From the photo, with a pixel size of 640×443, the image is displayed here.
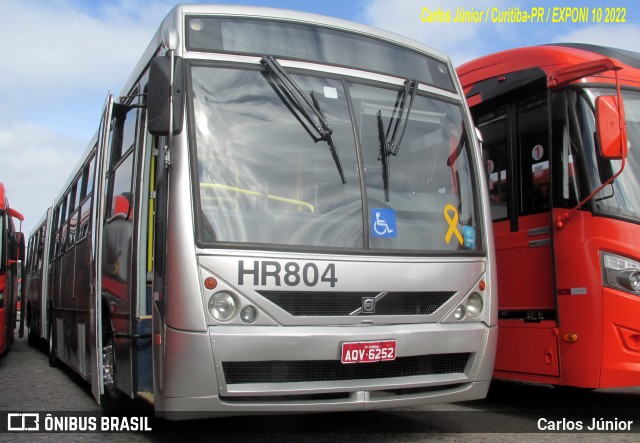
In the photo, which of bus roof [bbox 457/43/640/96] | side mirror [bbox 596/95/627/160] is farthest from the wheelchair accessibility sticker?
bus roof [bbox 457/43/640/96]

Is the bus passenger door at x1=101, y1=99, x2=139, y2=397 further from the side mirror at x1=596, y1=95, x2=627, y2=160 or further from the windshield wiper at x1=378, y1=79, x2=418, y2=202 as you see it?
the side mirror at x1=596, y1=95, x2=627, y2=160

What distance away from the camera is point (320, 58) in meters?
5.52

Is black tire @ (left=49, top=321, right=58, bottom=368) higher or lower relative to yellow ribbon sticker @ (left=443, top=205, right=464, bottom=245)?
lower

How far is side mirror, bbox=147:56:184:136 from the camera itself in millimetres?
4836

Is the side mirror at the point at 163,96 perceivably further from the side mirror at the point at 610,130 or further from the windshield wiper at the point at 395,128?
the side mirror at the point at 610,130

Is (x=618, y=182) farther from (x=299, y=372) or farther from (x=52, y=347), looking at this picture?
(x=52, y=347)

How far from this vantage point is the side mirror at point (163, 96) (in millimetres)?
4836

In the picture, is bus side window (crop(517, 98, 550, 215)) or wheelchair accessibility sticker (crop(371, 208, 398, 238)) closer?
wheelchair accessibility sticker (crop(371, 208, 398, 238))

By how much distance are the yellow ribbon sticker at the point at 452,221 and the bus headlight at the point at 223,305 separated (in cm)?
178

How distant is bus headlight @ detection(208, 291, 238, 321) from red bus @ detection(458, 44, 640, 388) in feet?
10.2

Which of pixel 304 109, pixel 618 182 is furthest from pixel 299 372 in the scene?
pixel 618 182

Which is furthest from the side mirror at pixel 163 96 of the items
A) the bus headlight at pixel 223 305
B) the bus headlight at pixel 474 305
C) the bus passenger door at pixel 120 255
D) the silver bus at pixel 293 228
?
the bus headlight at pixel 474 305

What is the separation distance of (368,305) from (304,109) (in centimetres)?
146

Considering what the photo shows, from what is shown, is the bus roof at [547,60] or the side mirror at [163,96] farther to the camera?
the bus roof at [547,60]
